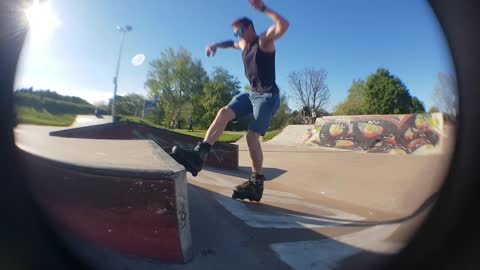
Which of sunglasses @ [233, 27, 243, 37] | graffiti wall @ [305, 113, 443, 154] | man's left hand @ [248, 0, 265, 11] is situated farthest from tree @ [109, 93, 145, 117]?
graffiti wall @ [305, 113, 443, 154]

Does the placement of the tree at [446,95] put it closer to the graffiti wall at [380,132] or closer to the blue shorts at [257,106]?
the graffiti wall at [380,132]

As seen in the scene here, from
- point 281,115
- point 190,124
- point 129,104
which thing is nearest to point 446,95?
point 281,115

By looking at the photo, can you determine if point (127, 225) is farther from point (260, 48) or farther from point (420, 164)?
point (420, 164)

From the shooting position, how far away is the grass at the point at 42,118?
0.94 metres

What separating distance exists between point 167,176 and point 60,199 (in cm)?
48

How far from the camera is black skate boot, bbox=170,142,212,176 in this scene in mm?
1242

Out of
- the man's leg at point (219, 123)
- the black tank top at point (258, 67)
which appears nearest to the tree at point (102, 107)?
the man's leg at point (219, 123)

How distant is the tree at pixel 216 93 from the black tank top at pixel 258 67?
0.09 metres

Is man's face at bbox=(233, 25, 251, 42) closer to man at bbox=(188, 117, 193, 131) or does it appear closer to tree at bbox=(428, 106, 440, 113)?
man at bbox=(188, 117, 193, 131)

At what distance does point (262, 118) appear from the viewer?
3.62 ft

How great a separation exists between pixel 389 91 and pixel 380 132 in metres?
0.32

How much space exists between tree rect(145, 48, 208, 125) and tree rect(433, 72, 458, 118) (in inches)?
36.8

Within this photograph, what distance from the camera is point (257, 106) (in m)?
1.09

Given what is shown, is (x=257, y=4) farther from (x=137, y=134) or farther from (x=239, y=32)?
(x=137, y=134)
